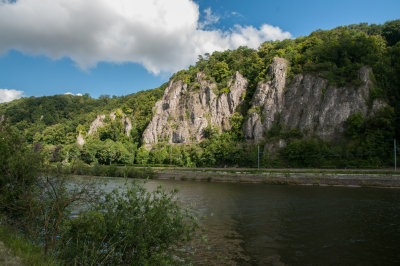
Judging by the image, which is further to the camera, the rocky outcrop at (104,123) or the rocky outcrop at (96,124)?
the rocky outcrop at (96,124)

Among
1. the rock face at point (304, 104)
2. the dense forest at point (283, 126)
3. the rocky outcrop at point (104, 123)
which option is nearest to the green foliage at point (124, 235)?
the dense forest at point (283, 126)

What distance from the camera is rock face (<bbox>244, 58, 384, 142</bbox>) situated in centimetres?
5962

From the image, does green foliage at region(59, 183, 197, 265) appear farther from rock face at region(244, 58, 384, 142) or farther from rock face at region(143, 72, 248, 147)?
rock face at region(143, 72, 248, 147)

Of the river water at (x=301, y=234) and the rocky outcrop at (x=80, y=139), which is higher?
the rocky outcrop at (x=80, y=139)

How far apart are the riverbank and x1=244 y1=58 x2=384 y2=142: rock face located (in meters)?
17.9

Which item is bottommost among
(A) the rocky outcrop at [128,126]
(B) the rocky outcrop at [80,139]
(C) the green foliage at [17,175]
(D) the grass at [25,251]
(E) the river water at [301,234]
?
(E) the river water at [301,234]

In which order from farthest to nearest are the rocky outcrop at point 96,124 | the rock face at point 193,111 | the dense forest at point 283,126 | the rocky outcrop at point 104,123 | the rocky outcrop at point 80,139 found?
the rocky outcrop at point 96,124, the rocky outcrop at point 80,139, the rocky outcrop at point 104,123, the rock face at point 193,111, the dense forest at point 283,126

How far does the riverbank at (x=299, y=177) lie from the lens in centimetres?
3950

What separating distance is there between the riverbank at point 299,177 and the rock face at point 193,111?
26166mm

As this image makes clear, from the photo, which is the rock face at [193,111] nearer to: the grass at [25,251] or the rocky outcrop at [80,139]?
the rocky outcrop at [80,139]

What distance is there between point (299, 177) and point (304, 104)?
28009 mm

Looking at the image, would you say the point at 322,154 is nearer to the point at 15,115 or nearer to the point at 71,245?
the point at 71,245

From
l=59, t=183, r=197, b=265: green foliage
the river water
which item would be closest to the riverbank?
the river water

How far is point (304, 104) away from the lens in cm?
6681
